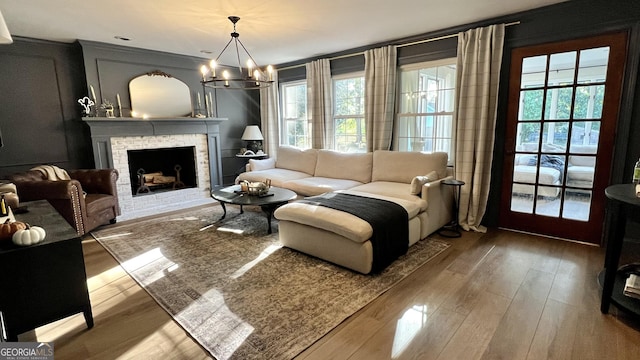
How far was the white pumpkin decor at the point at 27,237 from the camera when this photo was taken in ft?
5.65

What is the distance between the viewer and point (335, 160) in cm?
491

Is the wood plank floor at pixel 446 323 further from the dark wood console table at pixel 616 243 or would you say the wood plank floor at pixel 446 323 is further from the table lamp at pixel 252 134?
the table lamp at pixel 252 134

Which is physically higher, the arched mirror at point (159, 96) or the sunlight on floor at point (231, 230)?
the arched mirror at point (159, 96)

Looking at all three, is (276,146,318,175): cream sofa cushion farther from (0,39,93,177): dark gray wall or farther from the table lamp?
(0,39,93,177): dark gray wall

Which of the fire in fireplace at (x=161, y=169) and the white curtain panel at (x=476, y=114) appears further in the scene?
the fire in fireplace at (x=161, y=169)

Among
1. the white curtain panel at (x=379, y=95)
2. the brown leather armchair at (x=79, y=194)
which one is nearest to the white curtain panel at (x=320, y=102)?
the white curtain panel at (x=379, y=95)

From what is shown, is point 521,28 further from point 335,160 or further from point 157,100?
point 157,100

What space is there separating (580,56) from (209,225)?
4467 millimetres

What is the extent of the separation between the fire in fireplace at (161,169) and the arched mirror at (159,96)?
0.64 metres

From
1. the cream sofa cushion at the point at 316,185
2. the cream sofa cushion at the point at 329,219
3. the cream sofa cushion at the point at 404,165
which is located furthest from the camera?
the cream sofa cushion at the point at 316,185

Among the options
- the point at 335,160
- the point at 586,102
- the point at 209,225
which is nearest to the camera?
the point at 586,102

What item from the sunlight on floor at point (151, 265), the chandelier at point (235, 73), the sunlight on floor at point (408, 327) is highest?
the chandelier at point (235, 73)

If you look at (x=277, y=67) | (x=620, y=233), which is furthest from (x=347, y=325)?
(x=277, y=67)

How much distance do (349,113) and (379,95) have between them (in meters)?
0.78
